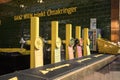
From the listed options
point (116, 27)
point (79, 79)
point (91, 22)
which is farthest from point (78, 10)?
point (79, 79)

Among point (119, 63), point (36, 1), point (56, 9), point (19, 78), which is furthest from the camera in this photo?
point (36, 1)

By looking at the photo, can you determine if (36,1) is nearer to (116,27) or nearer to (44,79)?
(116,27)

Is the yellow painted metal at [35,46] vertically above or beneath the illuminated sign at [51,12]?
beneath

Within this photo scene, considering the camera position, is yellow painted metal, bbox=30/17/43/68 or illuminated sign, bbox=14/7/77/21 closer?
yellow painted metal, bbox=30/17/43/68

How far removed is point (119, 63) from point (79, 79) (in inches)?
57.2

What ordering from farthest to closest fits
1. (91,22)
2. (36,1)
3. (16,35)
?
(16,35), (36,1), (91,22)

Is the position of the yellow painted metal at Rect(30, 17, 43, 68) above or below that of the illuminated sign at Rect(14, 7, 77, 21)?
below

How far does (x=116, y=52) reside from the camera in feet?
10.4

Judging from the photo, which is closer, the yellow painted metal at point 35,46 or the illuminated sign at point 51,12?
the yellow painted metal at point 35,46

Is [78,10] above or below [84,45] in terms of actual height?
above

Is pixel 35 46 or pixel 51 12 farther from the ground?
pixel 51 12

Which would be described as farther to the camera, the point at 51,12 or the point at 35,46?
the point at 51,12

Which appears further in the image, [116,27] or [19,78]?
[116,27]

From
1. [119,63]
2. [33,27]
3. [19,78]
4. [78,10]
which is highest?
[78,10]
